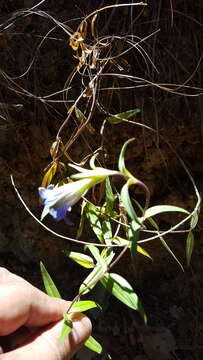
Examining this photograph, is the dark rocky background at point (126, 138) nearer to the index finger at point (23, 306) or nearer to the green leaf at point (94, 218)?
the green leaf at point (94, 218)

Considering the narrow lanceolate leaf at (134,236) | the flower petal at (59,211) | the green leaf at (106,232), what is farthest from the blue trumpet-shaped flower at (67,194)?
the green leaf at (106,232)

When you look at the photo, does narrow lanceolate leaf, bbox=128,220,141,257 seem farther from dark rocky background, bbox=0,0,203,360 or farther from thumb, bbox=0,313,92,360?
dark rocky background, bbox=0,0,203,360

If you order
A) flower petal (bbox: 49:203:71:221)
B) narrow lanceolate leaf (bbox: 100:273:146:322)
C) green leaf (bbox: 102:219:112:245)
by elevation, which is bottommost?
narrow lanceolate leaf (bbox: 100:273:146:322)

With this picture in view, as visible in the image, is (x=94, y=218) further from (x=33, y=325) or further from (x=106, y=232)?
(x=33, y=325)

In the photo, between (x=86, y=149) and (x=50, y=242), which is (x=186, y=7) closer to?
(x=86, y=149)

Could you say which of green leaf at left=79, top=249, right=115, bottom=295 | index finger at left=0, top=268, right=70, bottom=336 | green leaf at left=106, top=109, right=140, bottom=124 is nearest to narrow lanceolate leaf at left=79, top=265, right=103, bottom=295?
green leaf at left=79, top=249, right=115, bottom=295

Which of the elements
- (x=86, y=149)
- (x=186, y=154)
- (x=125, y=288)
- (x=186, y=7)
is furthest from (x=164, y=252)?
(x=186, y=7)

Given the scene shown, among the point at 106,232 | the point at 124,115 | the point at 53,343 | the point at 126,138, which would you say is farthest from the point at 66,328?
the point at 126,138

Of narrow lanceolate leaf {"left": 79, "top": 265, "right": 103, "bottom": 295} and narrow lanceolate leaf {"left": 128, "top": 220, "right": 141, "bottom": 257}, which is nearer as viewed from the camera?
narrow lanceolate leaf {"left": 128, "top": 220, "right": 141, "bottom": 257}
